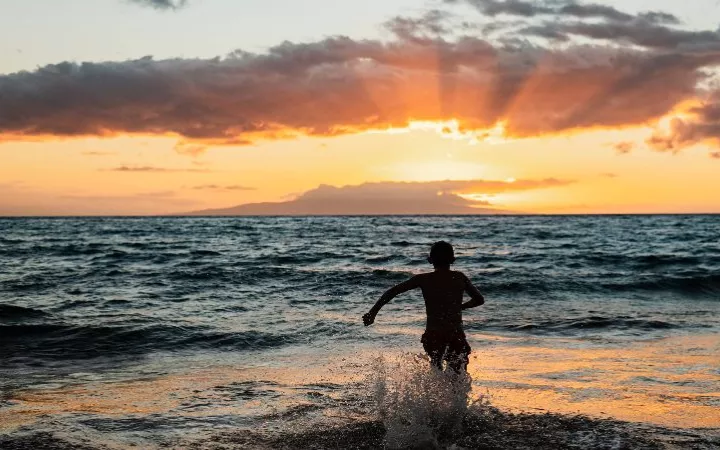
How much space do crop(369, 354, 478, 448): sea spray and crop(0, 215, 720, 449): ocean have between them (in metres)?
0.02

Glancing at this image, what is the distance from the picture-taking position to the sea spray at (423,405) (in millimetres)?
6867

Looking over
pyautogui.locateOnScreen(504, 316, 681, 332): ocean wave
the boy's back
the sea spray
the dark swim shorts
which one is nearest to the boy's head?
the boy's back

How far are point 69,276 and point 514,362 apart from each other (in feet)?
59.6

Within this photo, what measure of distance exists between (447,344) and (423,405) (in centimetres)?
70

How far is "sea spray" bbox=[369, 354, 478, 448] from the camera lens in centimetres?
687

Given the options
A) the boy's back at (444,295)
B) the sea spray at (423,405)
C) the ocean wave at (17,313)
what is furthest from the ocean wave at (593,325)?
the ocean wave at (17,313)

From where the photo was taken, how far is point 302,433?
706 cm

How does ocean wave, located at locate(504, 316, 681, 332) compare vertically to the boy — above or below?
below

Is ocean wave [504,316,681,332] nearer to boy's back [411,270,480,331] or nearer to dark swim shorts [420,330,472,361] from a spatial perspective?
dark swim shorts [420,330,472,361]

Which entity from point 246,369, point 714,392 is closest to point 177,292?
point 246,369

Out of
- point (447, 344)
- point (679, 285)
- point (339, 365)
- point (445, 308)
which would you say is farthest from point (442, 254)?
point (679, 285)

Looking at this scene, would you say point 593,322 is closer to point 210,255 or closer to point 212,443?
point 212,443

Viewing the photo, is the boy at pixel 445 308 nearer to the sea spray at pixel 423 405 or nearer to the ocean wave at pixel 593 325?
the sea spray at pixel 423 405

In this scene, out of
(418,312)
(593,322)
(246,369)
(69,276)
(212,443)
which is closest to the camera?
(212,443)
